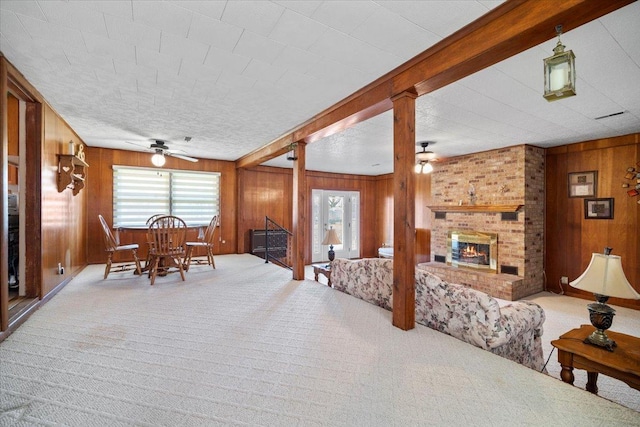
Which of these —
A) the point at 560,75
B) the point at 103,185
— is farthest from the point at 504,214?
the point at 103,185

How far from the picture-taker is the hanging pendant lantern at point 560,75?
1.47 meters

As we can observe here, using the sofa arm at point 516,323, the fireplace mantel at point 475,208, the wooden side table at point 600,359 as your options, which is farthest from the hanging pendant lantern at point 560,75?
the fireplace mantel at point 475,208

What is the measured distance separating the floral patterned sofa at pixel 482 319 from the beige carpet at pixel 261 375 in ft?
0.40

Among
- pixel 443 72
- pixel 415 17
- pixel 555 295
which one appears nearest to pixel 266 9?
pixel 415 17

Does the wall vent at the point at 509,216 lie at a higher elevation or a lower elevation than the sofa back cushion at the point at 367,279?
higher

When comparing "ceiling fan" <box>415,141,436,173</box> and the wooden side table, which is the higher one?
"ceiling fan" <box>415,141,436,173</box>

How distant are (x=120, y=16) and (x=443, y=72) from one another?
7.35ft

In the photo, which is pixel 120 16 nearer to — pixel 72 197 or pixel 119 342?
pixel 119 342

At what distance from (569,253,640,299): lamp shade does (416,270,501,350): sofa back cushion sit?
621 millimetres

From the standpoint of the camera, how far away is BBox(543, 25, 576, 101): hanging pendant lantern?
1475 mm

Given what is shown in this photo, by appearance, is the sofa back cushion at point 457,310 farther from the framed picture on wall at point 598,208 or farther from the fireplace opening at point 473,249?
the framed picture on wall at point 598,208

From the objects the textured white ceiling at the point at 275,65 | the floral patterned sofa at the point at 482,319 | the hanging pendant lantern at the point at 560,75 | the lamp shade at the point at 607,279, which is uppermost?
the textured white ceiling at the point at 275,65

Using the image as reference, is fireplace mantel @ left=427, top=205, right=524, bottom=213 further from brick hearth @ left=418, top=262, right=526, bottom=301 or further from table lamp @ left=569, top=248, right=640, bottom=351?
table lamp @ left=569, top=248, right=640, bottom=351

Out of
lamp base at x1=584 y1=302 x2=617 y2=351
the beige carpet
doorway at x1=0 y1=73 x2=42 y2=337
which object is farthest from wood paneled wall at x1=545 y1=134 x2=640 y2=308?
doorway at x1=0 y1=73 x2=42 y2=337
